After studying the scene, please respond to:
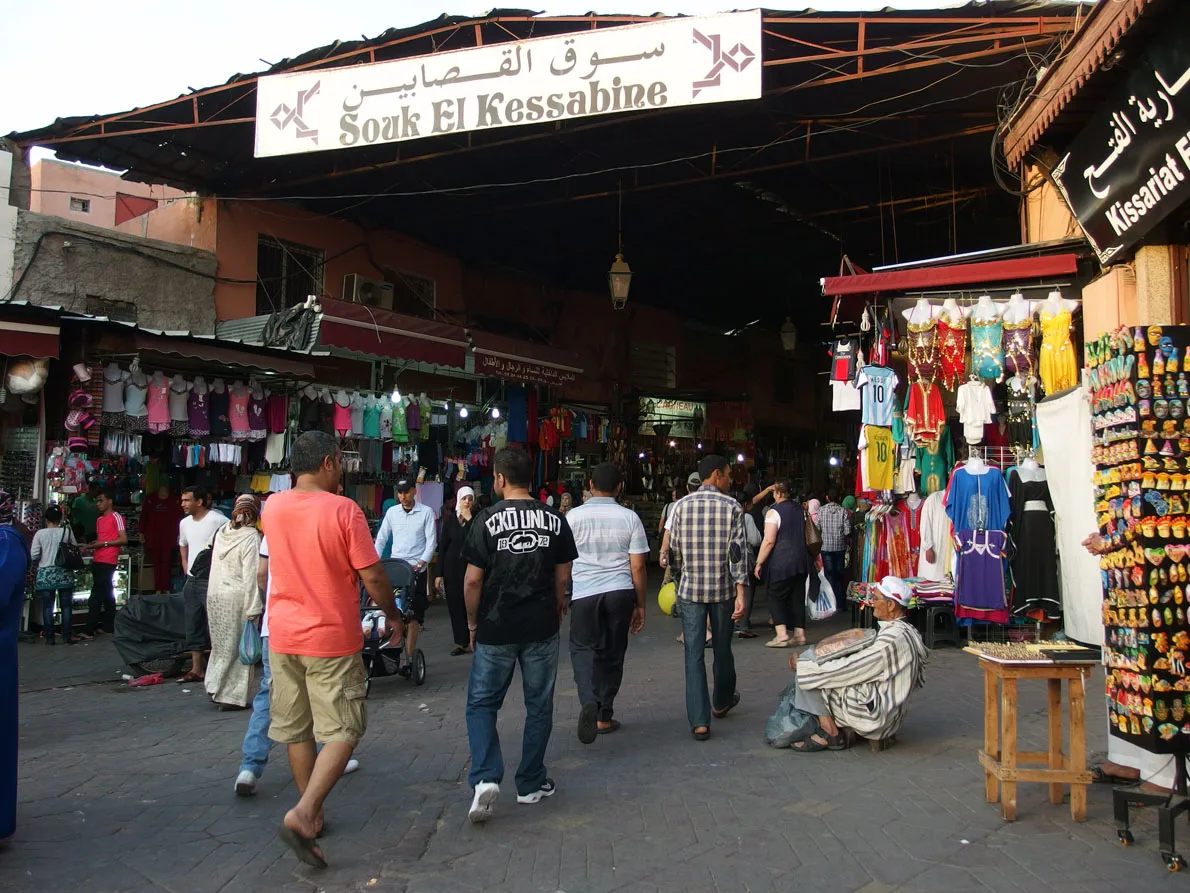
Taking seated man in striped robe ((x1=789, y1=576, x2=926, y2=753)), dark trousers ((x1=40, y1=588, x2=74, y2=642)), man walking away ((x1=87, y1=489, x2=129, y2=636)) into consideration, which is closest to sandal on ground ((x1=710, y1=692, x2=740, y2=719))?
seated man in striped robe ((x1=789, y1=576, x2=926, y2=753))

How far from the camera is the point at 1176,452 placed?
454cm

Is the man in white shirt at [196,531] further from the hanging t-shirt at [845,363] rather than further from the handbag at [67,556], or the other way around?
the hanging t-shirt at [845,363]

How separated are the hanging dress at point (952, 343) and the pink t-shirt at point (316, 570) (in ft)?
23.0

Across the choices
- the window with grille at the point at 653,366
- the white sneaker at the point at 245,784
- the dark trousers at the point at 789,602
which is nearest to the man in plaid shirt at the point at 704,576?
the white sneaker at the point at 245,784

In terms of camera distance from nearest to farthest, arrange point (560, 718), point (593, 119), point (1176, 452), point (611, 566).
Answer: point (1176, 452)
point (611, 566)
point (560, 718)
point (593, 119)

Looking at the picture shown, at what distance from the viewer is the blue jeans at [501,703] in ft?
15.6

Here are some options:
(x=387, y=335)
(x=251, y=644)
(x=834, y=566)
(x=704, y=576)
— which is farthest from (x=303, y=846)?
(x=834, y=566)

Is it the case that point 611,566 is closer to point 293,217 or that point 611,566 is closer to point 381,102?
point 381,102

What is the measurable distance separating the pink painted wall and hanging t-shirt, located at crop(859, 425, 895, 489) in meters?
15.7

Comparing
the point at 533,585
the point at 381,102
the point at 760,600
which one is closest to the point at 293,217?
the point at 381,102

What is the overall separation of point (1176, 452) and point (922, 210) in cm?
1129

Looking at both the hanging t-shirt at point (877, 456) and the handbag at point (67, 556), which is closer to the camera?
the hanging t-shirt at point (877, 456)

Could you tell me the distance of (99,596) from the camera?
11.5 meters

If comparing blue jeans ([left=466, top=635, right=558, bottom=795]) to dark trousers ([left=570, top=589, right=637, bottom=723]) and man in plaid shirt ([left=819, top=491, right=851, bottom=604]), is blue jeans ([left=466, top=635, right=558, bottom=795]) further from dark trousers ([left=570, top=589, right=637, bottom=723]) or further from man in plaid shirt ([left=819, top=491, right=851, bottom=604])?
man in plaid shirt ([left=819, top=491, right=851, bottom=604])
